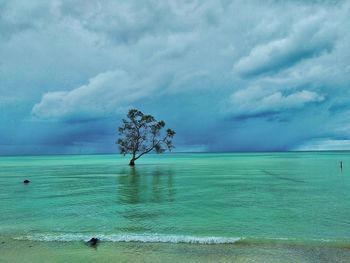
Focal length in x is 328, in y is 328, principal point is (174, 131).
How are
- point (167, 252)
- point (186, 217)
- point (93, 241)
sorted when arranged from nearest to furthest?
point (167, 252), point (93, 241), point (186, 217)

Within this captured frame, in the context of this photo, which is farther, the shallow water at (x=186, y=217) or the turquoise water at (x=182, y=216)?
the turquoise water at (x=182, y=216)

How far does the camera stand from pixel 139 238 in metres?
15.1

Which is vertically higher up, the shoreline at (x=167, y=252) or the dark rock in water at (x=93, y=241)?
the dark rock in water at (x=93, y=241)

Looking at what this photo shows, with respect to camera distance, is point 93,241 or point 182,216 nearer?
point 93,241

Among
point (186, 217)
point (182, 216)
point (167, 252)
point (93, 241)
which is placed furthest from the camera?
point (182, 216)

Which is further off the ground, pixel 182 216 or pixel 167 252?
pixel 182 216

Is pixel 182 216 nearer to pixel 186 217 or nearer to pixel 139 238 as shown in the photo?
pixel 186 217

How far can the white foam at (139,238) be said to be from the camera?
47.5 ft

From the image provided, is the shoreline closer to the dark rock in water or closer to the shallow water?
the dark rock in water

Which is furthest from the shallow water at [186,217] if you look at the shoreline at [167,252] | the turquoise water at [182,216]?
the shoreline at [167,252]

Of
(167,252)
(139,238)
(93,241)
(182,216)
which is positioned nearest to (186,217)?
(182,216)

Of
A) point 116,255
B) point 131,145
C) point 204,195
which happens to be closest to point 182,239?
point 116,255

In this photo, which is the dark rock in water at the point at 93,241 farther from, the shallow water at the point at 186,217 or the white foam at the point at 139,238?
the shallow water at the point at 186,217

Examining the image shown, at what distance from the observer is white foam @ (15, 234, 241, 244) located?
47.5 feet
